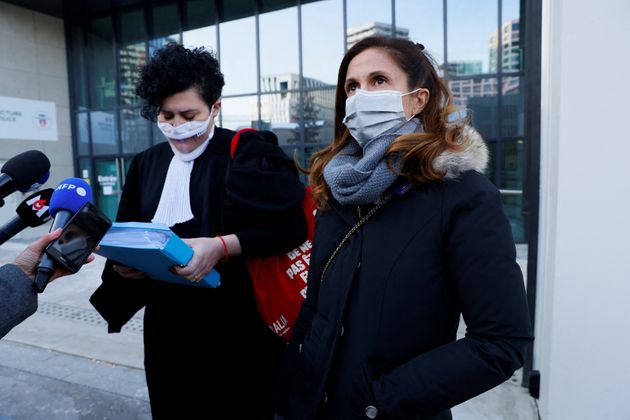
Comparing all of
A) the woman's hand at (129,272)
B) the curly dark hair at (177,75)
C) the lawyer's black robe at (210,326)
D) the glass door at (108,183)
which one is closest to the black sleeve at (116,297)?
the lawyer's black robe at (210,326)

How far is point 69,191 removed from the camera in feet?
3.92

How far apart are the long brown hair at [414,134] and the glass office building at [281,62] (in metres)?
5.32

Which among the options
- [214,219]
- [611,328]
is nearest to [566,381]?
[611,328]

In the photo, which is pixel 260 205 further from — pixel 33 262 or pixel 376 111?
pixel 33 262

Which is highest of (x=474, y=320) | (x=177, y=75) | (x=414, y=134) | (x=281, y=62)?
(x=281, y=62)

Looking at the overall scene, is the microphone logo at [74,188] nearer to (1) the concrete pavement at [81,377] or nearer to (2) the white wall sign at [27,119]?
(1) the concrete pavement at [81,377]

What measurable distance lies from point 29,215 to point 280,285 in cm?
88

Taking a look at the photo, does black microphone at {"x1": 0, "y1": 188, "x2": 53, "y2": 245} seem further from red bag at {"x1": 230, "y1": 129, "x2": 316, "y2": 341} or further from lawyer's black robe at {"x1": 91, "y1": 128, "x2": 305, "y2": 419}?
red bag at {"x1": 230, "y1": 129, "x2": 316, "y2": 341}

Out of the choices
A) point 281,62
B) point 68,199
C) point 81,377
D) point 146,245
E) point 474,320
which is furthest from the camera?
point 281,62

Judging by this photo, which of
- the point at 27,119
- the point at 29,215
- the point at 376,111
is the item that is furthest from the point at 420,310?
the point at 27,119

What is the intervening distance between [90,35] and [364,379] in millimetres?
13466

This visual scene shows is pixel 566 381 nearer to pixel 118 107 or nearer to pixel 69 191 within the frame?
pixel 69 191

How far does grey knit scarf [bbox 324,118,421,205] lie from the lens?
119 cm

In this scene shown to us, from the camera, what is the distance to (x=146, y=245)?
4.24ft
